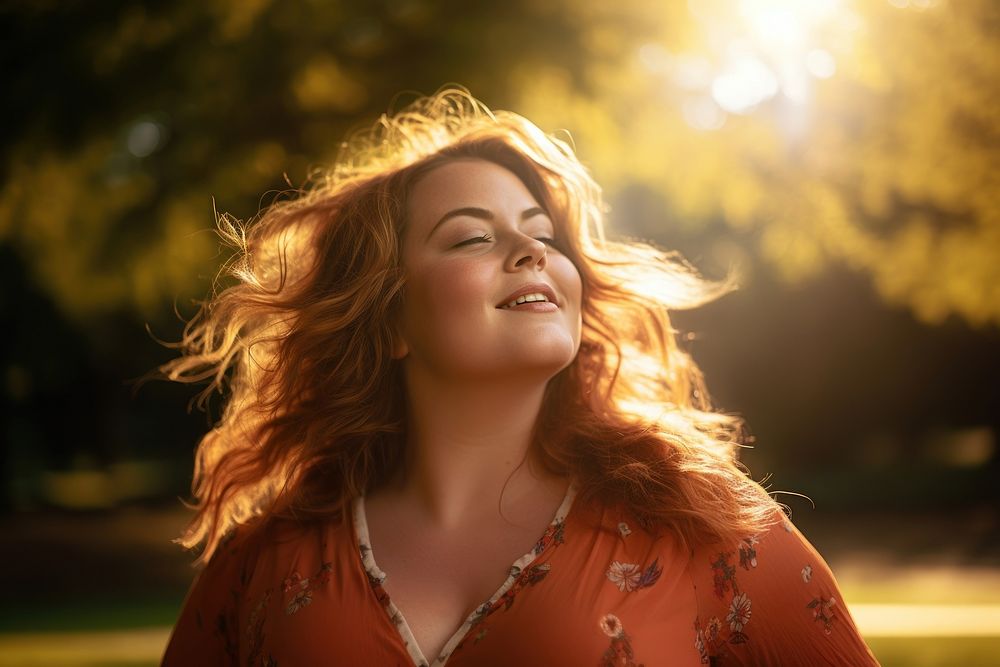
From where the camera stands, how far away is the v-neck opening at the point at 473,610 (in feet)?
8.02

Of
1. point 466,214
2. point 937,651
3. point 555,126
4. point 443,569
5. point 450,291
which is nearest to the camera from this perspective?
point 443,569

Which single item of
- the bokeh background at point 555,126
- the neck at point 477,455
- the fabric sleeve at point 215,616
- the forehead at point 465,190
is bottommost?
the fabric sleeve at point 215,616

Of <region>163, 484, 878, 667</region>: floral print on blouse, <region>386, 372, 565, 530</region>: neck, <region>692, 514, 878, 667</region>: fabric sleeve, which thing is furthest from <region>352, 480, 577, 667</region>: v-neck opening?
<region>692, 514, 878, 667</region>: fabric sleeve

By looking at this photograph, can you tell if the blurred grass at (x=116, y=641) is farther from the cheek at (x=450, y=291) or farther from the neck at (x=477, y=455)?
the cheek at (x=450, y=291)

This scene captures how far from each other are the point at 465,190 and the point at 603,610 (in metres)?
1.13

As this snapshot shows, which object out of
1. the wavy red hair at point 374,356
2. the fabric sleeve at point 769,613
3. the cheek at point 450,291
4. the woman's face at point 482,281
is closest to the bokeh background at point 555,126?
the wavy red hair at point 374,356

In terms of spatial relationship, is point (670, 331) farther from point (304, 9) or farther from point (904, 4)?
point (904, 4)

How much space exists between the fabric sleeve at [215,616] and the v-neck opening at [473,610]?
354mm

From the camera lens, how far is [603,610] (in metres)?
2.37

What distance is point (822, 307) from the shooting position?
922 inches

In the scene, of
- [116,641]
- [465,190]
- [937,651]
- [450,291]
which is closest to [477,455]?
[450,291]

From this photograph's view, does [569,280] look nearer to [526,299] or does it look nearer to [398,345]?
[526,299]

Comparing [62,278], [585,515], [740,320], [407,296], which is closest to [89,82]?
[62,278]

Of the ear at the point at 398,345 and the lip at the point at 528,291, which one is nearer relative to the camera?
the lip at the point at 528,291
